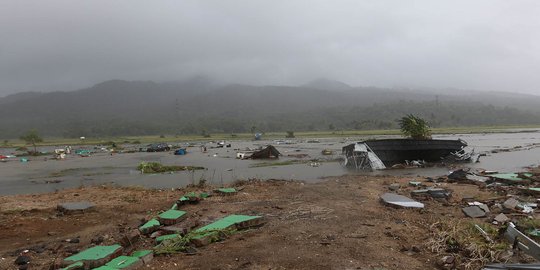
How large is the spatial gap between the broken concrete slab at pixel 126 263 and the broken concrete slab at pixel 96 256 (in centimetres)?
15

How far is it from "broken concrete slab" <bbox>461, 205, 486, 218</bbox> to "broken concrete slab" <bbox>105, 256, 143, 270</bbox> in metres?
7.51

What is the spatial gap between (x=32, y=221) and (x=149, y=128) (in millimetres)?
174387

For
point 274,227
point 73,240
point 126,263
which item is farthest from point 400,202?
point 73,240

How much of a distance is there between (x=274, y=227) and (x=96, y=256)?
138 inches

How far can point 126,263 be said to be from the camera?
6305 mm

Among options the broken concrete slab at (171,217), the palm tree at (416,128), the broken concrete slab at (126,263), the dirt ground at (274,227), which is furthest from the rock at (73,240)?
the palm tree at (416,128)

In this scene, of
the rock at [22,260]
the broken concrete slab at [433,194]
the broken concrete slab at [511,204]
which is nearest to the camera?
Answer: the rock at [22,260]

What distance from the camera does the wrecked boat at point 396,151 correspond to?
2598cm

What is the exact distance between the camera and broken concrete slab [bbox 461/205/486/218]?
366 inches

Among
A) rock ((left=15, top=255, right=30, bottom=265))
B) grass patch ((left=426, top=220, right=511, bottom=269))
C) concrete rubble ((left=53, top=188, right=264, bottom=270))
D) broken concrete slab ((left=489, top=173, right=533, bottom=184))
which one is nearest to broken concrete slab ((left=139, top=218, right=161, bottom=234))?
concrete rubble ((left=53, top=188, right=264, bottom=270))

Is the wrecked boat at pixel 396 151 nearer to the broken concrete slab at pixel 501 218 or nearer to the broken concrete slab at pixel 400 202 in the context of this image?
the broken concrete slab at pixel 400 202

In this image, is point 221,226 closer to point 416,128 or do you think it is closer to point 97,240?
point 97,240

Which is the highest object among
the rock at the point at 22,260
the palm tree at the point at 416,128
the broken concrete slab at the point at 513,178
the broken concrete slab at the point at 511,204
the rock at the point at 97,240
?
the palm tree at the point at 416,128

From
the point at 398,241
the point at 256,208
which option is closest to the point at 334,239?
the point at 398,241
